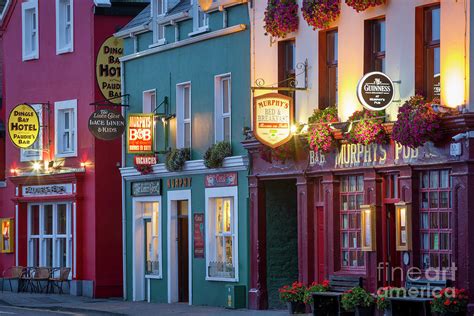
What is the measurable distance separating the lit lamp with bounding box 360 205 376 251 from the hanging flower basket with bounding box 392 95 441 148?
2188 mm

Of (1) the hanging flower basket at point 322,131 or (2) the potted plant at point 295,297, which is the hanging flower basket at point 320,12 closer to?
(1) the hanging flower basket at point 322,131

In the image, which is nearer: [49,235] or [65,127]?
[65,127]

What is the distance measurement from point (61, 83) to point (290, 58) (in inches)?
491

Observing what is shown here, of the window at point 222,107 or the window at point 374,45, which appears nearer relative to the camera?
the window at point 374,45

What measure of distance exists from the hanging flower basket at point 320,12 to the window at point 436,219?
4211mm

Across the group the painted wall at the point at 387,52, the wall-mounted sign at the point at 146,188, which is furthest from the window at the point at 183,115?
the painted wall at the point at 387,52

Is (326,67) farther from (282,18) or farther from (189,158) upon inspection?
(189,158)

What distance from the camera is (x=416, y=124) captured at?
23.2m

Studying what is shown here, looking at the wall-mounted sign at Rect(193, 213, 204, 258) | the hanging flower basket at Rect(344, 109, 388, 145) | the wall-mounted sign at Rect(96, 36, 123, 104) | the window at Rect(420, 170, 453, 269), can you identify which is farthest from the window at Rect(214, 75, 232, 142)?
the window at Rect(420, 170, 453, 269)

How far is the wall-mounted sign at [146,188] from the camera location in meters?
34.2

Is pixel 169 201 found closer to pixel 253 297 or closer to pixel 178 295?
pixel 178 295

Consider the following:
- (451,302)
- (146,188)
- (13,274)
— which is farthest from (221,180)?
(13,274)

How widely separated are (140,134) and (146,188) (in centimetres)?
172

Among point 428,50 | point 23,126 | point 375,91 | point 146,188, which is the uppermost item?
point 428,50
